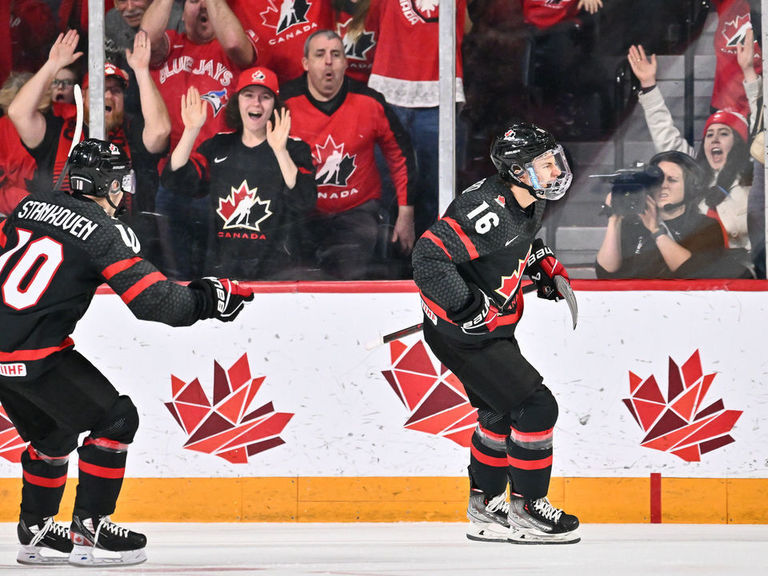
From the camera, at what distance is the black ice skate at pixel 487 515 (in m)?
3.98

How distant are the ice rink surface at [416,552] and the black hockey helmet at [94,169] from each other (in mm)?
1130

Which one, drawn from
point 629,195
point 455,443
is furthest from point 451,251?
point 629,195

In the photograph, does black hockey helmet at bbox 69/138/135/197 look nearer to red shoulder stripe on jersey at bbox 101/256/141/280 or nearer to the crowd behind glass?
red shoulder stripe on jersey at bbox 101/256/141/280

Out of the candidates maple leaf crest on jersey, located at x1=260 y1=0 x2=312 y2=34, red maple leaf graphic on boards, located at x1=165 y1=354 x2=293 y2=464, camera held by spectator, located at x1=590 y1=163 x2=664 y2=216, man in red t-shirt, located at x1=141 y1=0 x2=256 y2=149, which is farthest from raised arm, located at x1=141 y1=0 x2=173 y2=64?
camera held by spectator, located at x1=590 y1=163 x2=664 y2=216

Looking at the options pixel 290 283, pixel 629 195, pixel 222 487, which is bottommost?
pixel 222 487

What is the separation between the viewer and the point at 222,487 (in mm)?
4512

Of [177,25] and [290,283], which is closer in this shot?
[290,283]

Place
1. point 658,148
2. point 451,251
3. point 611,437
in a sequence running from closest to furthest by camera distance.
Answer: point 451,251 < point 611,437 < point 658,148

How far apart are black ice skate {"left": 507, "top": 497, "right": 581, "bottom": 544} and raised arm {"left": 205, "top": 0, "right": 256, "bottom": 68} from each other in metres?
2.25

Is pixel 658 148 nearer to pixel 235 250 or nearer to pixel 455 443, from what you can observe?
pixel 455 443

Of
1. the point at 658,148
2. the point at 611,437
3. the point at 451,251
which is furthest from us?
the point at 658,148

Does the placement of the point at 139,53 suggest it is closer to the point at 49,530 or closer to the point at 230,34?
the point at 230,34

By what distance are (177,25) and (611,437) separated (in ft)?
8.09

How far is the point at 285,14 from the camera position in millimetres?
5008
